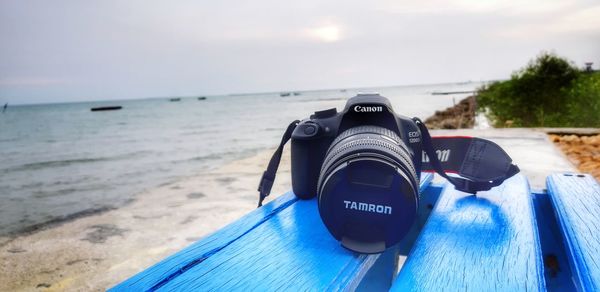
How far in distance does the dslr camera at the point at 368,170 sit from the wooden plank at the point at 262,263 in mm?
61

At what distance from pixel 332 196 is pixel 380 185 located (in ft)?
0.31

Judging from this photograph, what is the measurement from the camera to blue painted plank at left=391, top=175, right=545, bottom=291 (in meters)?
0.56

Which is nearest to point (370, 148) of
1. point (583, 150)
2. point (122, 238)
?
point (122, 238)

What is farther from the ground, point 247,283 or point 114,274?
point 247,283

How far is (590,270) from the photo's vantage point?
560mm

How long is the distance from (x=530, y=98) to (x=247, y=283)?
1041 cm

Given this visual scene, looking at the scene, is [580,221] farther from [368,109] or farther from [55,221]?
[55,221]

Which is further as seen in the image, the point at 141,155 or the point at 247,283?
the point at 141,155

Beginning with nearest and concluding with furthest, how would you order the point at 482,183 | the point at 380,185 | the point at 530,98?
1. the point at 380,185
2. the point at 482,183
3. the point at 530,98

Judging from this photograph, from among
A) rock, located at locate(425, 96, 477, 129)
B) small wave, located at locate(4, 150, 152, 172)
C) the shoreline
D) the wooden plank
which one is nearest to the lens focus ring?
the wooden plank

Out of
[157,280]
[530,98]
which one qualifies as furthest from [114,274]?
[530,98]

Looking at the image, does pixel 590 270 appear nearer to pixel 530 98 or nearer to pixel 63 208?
pixel 63 208

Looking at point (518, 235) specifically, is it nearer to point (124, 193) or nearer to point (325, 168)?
point (325, 168)

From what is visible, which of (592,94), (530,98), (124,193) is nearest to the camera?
(124,193)
